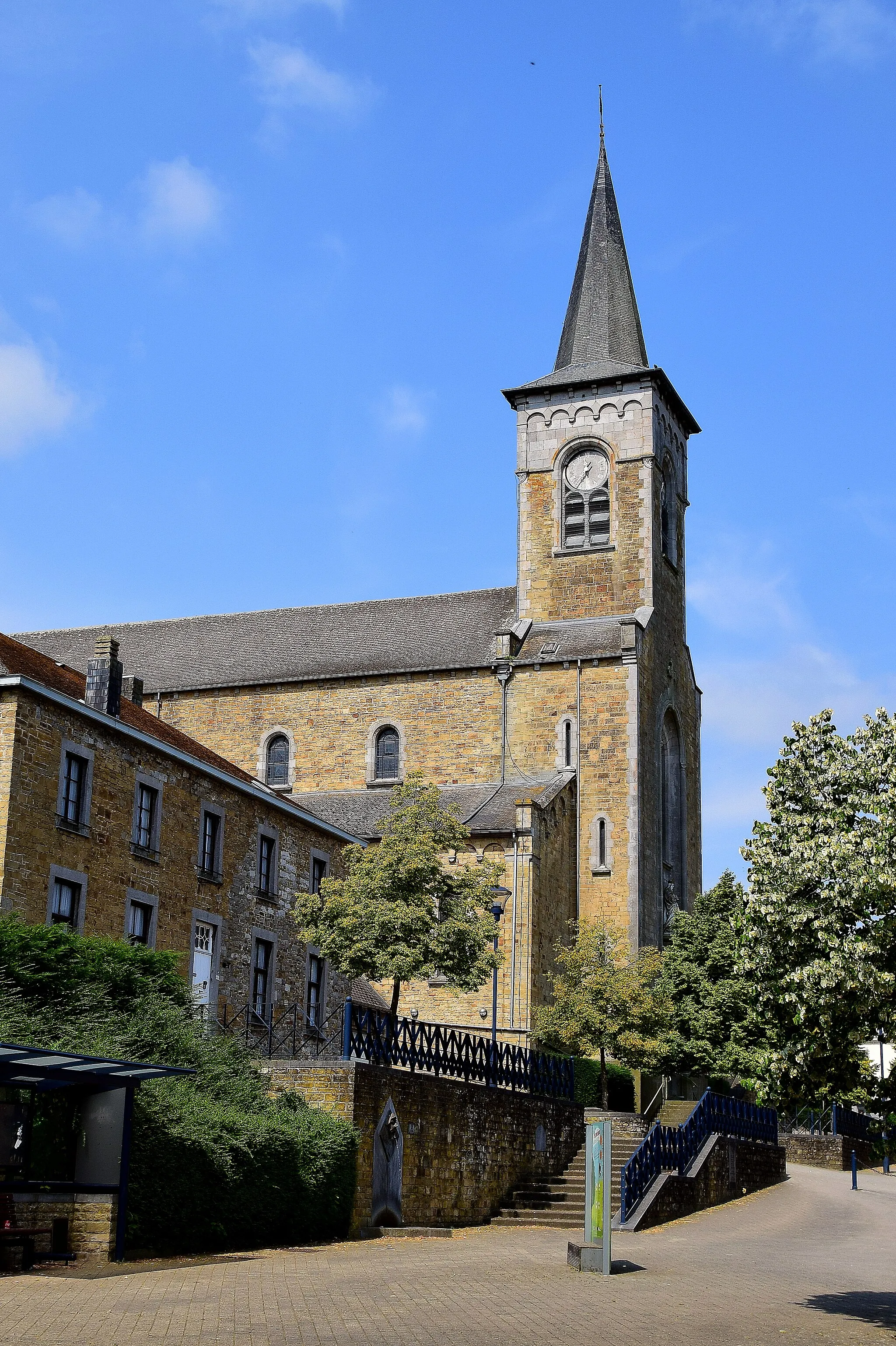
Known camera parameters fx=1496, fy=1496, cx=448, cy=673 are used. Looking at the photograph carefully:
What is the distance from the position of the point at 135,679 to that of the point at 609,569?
1972 cm

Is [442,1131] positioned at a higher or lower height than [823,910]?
lower

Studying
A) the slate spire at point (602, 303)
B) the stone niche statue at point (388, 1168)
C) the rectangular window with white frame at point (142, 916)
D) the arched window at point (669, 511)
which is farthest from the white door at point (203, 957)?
the slate spire at point (602, 303)

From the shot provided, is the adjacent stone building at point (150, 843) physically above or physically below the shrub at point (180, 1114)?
above

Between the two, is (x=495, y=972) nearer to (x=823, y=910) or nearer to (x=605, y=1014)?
(x=605, y=1014)

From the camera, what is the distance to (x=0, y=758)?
72.6 feet

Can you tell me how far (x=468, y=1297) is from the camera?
1415 centimetres

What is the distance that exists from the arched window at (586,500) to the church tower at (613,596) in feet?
0.15

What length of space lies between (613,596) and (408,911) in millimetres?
20853

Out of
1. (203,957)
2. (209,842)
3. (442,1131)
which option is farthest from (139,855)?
(442,1131)

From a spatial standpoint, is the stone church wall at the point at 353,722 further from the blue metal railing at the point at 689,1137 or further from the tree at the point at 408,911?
the blue metal railing at the point at 689,1137

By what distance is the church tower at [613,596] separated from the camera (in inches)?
1742

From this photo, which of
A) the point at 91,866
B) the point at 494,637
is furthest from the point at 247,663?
the point at 91,866

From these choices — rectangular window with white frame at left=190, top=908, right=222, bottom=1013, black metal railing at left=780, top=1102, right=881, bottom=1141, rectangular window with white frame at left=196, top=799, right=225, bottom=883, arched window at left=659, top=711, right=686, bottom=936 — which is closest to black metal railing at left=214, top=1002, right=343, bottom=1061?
rectangular window with white frame at left=190, top=908, right=222, bottom=1013

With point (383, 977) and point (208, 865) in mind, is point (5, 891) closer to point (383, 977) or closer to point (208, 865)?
point (208, 865)
